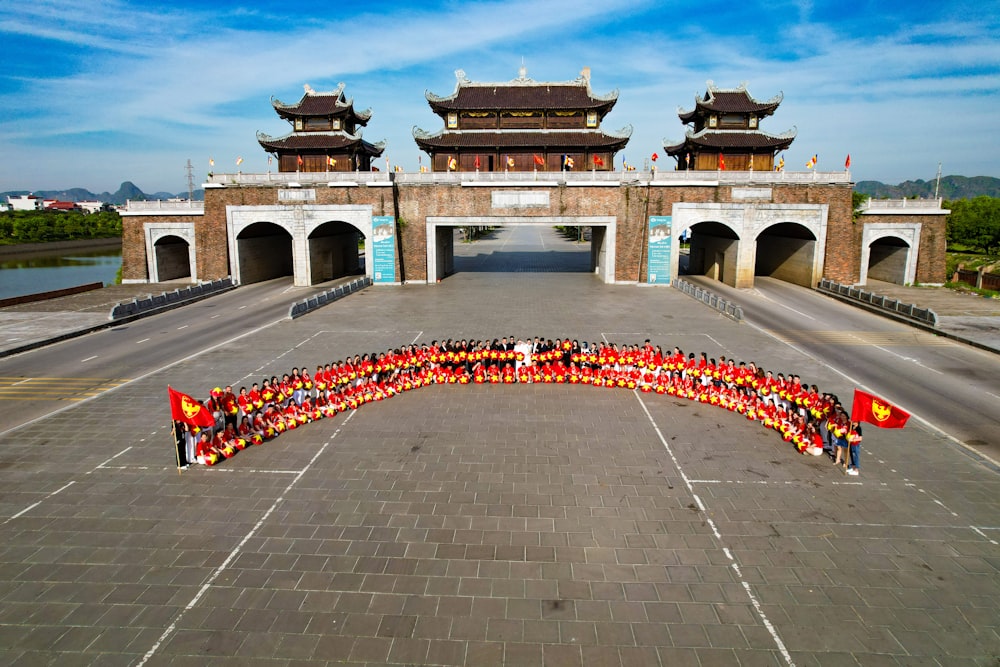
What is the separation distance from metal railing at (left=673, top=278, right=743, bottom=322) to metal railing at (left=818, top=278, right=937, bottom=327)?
7190mm

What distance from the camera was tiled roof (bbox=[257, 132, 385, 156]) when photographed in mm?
44094

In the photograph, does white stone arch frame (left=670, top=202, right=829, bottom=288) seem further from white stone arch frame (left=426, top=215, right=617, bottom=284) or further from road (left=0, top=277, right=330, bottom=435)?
road (left=0, top=277, right=330, bottom=435)

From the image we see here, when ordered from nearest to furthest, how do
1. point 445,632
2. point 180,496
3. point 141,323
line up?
1. point 445,632
2. point 180,496
3. point 141,323

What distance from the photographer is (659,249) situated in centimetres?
4069

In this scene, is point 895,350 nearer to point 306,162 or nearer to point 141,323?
point 141,323

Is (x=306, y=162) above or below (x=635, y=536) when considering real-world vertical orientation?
above

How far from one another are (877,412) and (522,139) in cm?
3631

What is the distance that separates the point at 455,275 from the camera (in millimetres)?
46938

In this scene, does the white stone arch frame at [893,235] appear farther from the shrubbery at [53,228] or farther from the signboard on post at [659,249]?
the shrubbery at [53,228]

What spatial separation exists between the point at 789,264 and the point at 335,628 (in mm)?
43706

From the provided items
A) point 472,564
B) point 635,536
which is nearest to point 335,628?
point 472,564

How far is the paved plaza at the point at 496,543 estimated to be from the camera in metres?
7.63

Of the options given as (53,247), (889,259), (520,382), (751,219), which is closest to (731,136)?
(751,219)

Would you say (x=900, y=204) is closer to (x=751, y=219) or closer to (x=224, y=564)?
(x=751, y=219)
